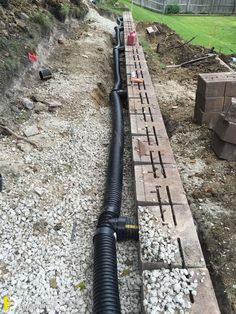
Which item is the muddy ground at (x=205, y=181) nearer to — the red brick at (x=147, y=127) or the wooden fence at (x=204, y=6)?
the red brick at (x=147, y=127)

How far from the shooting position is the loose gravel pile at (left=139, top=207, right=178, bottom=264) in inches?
111

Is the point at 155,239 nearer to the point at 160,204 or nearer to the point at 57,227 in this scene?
the point at 160,204

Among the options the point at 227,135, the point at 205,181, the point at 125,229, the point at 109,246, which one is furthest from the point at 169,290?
the point at 227,135

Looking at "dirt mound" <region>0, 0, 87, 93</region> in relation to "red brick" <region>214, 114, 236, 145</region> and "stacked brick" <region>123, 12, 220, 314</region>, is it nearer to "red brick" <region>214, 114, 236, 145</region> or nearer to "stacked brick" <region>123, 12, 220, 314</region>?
"stacked brick" <region>123, 12, 220, 314</region>

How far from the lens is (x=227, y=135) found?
4473 millimetres

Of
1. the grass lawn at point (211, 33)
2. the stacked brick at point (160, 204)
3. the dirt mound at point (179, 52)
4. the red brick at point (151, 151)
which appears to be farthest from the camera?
the grass lawn at point (211, 33)

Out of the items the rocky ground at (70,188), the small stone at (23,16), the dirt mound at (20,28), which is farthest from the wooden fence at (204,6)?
the rocky ground at (70,188)

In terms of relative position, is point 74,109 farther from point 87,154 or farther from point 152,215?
point 152,215

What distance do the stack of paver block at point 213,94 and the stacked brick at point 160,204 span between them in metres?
0.77

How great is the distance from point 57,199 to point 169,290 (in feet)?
5.85

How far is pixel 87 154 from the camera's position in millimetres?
4754

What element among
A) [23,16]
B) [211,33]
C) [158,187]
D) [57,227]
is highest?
[23,16]

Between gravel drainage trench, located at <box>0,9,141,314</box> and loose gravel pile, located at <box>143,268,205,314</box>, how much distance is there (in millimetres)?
301

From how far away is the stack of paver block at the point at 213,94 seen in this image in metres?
5.16
